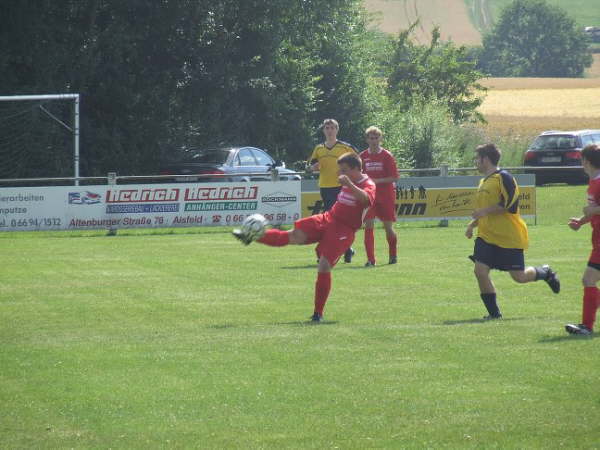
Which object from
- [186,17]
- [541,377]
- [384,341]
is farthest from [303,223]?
[186,17]

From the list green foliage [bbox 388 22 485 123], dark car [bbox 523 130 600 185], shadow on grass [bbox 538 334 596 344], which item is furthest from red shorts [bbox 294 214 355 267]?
green foliage [bbox 388 22 485 123]

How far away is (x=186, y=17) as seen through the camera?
34.9m

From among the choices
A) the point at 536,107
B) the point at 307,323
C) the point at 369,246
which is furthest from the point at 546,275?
the point at 536,107

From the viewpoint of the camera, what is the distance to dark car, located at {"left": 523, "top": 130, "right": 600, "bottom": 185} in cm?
3525

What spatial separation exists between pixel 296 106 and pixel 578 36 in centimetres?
9896

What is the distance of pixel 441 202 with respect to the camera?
86.5 ft

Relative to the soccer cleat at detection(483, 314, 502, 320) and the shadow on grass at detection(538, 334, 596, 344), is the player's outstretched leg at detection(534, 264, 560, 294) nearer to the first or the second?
the soccer cleat at detection(483, 314, 502, 320)

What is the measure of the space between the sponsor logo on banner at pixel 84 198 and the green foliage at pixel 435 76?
113 feet

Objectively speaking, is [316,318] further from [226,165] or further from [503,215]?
[226,165]

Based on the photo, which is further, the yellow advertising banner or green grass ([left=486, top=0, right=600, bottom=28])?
green grass ([left=486, top=0, right=600, bottom=28])

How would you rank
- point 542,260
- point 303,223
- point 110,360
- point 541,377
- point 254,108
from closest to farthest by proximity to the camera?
point 541,377 < point 110,360 < point 303,223 < point 542,260 < point 254,108

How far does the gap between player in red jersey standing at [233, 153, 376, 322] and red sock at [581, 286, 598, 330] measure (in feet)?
7.80

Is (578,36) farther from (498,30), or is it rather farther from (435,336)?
→ (435,336)

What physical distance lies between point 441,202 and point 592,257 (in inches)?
654
